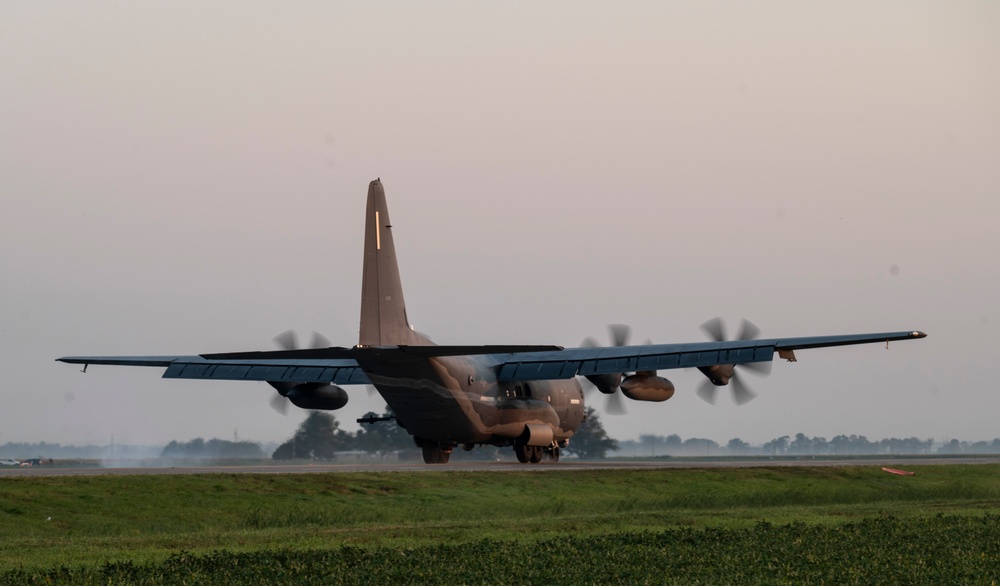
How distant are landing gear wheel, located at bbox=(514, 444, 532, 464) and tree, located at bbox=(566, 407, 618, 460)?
1531 inches

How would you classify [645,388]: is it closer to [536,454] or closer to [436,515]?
[536,454]

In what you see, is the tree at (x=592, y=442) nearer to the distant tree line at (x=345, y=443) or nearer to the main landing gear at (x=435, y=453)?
the distant tree line at (x=345, y=443)

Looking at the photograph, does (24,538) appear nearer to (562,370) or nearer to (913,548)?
(913,548)

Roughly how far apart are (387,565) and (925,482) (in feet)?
103

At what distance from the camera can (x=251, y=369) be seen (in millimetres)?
48500

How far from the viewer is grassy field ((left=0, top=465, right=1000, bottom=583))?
828 inches

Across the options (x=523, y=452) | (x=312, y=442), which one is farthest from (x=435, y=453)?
(x=312, y=442)

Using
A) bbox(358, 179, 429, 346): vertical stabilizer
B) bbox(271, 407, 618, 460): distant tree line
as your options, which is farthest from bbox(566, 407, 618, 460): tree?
bbox(358, 179, 429, 346): vertical stabilizer

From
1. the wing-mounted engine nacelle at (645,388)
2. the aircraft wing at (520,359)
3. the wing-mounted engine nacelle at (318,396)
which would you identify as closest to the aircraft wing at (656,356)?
the aircraft wing at (520,359)

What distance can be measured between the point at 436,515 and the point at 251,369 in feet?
61.8

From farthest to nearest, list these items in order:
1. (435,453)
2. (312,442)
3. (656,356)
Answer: (312,442), (435,453), (656,356)

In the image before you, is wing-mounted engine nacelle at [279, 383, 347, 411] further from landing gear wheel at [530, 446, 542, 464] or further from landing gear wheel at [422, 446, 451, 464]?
landing gear wheel at [530, 446, 542, 464]

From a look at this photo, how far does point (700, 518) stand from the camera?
2859 centimetres

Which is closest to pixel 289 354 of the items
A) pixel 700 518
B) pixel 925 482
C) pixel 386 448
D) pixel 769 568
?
pixel 700 518
